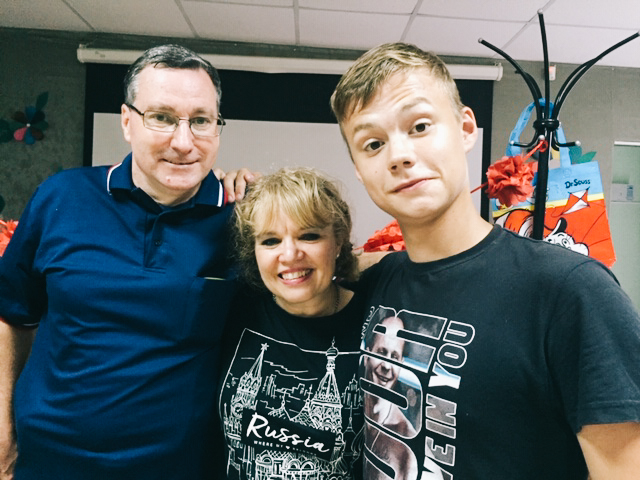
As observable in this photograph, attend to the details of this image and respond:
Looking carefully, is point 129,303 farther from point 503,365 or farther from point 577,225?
point 577,225

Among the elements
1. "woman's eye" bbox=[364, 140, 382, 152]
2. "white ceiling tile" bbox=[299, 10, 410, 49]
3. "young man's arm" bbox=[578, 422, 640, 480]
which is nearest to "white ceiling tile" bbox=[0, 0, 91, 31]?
"white ceiling tile" bbox=[299, 10, 410, 49]

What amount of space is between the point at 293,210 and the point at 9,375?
1.01 m

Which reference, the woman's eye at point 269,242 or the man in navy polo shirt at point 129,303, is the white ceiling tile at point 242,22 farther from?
the woman's eye at point 269,242

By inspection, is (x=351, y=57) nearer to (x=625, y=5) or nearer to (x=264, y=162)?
(x=264, y=162)

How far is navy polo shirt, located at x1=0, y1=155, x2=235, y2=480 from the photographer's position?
1153 mm

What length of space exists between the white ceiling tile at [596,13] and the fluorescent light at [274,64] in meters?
0.65

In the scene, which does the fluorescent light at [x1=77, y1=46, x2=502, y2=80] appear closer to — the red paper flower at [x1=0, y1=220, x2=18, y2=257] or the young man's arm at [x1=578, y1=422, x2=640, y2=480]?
the red paper flower at [x1=0, y1=220, x2=18, y2=257]

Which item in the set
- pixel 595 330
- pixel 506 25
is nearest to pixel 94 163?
pixel 506 25

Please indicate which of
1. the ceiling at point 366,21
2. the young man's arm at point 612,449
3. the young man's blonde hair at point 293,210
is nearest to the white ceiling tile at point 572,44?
the ceiling at point 366,21

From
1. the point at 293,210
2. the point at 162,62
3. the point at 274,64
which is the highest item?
the point at 274,64

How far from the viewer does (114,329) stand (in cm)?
119

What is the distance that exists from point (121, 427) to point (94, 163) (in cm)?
290

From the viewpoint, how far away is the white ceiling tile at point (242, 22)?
9.62ft

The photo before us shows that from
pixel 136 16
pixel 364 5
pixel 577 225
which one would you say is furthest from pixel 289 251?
pixel 136 16
